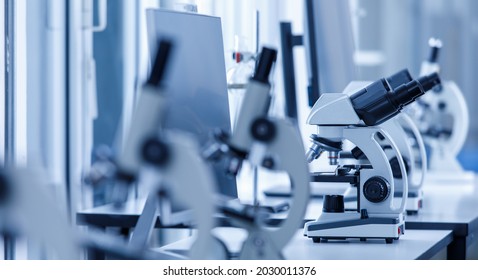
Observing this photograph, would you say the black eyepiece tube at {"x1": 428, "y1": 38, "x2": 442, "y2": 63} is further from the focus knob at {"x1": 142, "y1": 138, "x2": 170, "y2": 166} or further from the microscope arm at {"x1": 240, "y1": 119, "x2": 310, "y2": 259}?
the focus knob at {"x1": 142, "y1": 138, "x2": 170, "y2": 166}

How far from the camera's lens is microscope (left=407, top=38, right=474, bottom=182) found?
3.45 meters

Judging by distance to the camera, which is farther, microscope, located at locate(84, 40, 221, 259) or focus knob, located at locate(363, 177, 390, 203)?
focus knob, located at locate(363, 177, 390, 203)

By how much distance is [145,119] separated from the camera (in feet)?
3.25

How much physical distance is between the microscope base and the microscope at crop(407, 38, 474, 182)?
169cm

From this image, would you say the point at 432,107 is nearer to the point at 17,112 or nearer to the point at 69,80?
the point at 69,80

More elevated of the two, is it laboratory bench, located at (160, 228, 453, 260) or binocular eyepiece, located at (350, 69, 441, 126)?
binocular eyepiece, located at (350, 69, 441, 126)

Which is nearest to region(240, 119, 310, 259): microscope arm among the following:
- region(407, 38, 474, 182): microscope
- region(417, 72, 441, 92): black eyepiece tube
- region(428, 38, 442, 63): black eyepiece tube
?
region(417, 72, 441, 92): black eyepiece tube

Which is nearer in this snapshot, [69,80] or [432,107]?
[69,80]

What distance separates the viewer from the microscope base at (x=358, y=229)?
1787mm

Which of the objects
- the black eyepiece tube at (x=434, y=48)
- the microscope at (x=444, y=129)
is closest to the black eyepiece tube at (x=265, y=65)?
the microscope at (x=444, y=129)

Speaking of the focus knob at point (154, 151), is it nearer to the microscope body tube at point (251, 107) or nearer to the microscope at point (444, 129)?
the microscope body tube at point (251, 107)

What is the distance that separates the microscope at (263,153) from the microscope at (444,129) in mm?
2255
